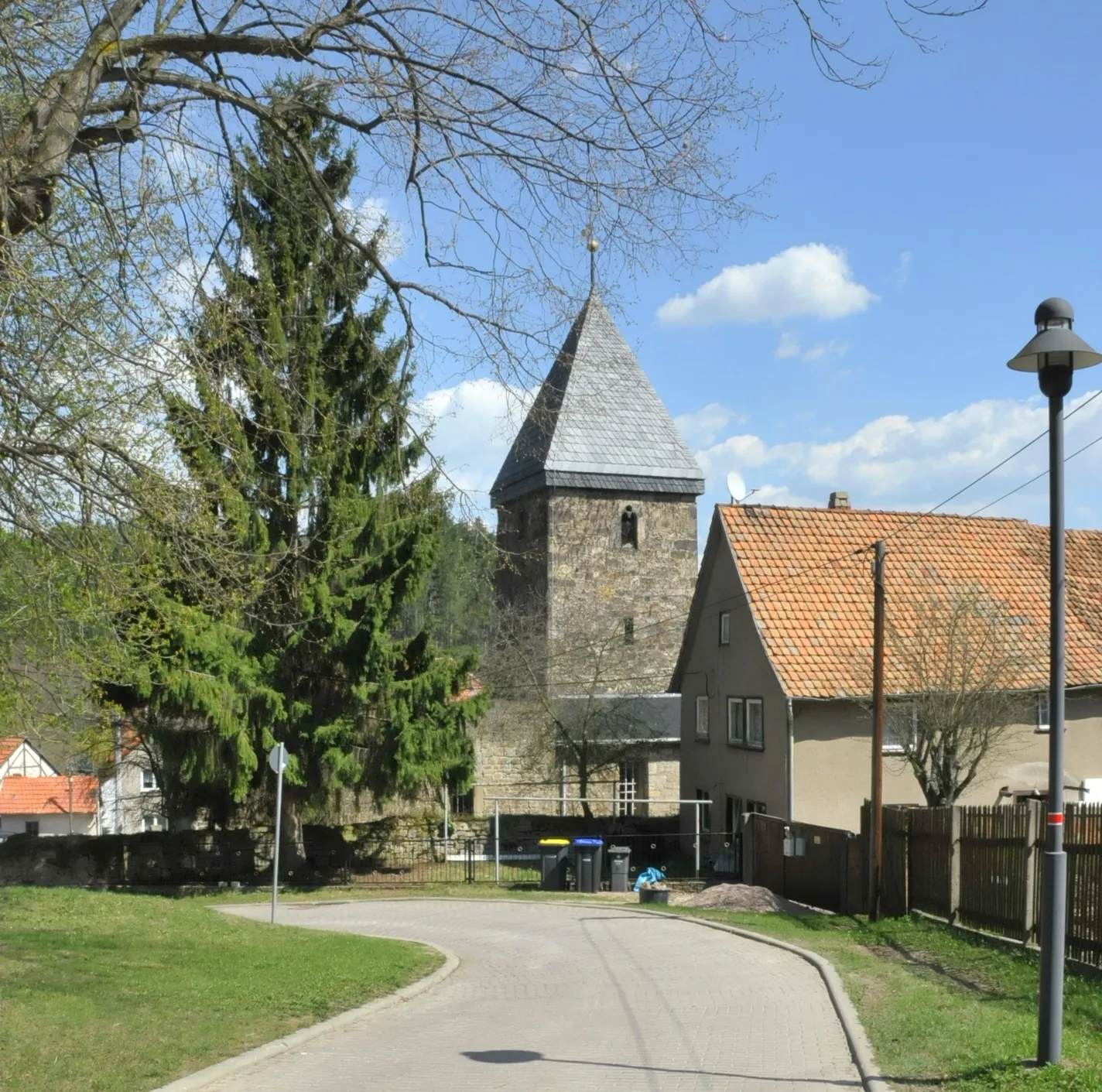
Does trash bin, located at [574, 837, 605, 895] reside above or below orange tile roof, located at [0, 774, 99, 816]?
above

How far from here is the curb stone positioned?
8398 mm

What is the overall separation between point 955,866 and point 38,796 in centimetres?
5752

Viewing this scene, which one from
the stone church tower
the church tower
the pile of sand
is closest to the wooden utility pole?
the pile of sand

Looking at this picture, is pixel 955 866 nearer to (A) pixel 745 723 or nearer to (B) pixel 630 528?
(A) pixel 745 723

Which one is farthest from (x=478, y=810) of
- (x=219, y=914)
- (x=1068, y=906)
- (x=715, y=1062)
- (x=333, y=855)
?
(x=715, y=1062)

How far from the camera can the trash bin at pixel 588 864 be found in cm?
2711

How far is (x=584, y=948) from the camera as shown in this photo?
16828 millimetres

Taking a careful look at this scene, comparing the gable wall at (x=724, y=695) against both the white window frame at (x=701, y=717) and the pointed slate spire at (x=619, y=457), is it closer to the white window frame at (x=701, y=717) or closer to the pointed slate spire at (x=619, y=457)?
the white window frame at (x=701, y=717)

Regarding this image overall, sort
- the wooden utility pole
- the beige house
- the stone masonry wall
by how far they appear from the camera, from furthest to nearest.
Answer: the stone masonry wall → the beige house → the wooden utility pole

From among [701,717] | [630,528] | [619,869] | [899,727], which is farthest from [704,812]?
[630,528]

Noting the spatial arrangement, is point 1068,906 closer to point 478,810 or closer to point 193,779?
point 193,779

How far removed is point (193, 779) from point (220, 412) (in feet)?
57.7

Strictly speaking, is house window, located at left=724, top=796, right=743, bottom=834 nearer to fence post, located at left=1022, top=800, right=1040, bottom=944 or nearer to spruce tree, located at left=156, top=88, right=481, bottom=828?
spruce tree, located at left=156, top=88, right=481, bottom=828

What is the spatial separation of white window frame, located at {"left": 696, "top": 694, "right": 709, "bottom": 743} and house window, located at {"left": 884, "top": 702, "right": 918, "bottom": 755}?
661cm
